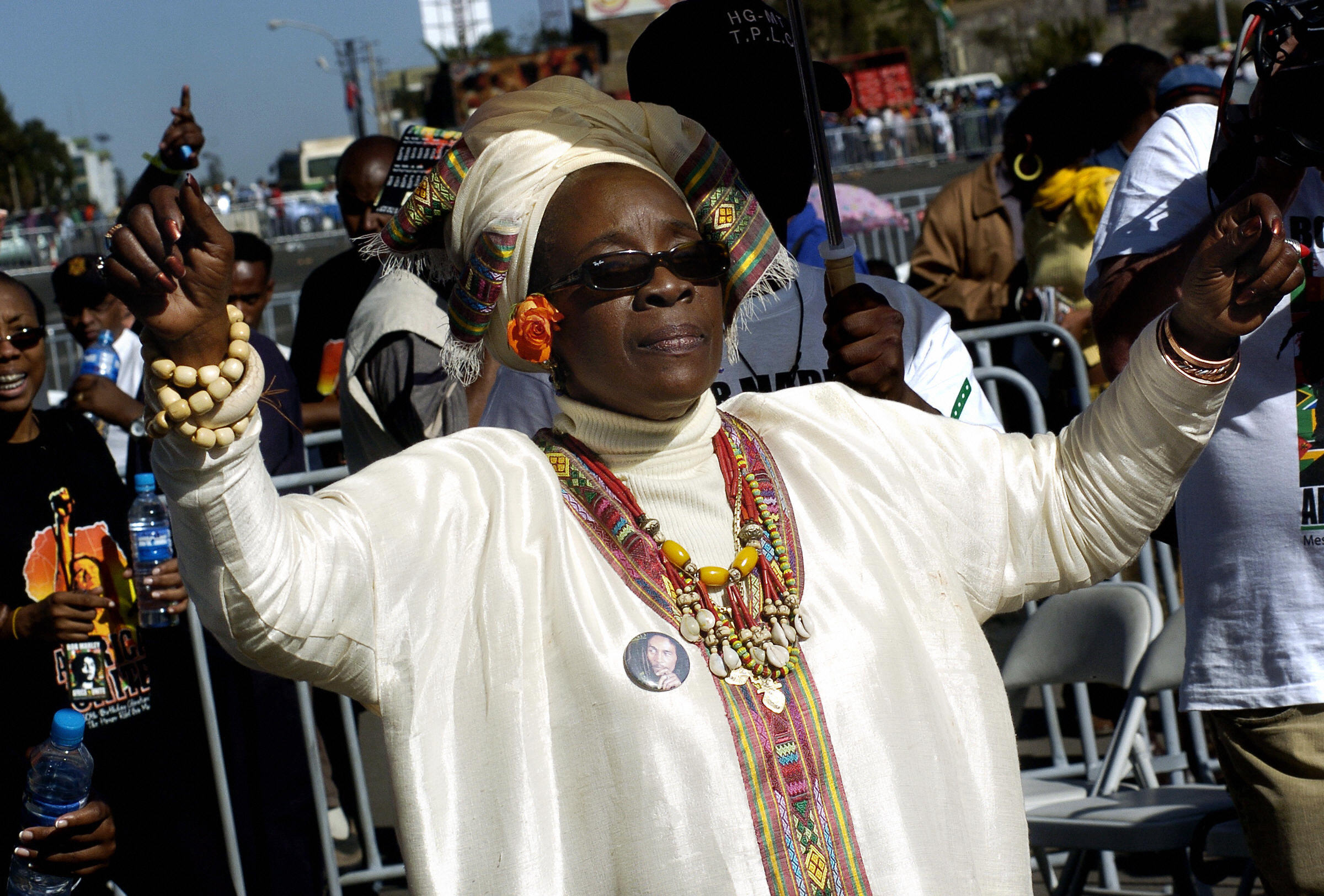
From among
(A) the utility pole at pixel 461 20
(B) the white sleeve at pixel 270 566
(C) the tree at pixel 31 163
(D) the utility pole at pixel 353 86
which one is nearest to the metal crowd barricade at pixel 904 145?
(D) the utility pole at pixel 353 86

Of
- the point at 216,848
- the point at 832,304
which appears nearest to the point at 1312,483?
the point at 832,304

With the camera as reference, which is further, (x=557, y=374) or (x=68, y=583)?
(x=68, y=583)

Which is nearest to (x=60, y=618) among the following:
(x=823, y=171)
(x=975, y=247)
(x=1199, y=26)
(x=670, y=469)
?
(x=670, y=469)

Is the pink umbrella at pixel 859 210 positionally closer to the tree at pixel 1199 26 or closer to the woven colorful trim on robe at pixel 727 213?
the woven colorful trim on robe at pixel 727 213

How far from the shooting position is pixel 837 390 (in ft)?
7.11

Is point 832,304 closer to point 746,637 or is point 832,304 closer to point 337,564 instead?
point 746,637

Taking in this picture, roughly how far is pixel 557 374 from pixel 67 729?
1342mm

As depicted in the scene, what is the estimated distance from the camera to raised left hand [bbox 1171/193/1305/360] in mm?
1845

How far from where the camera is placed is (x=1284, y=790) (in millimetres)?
2594

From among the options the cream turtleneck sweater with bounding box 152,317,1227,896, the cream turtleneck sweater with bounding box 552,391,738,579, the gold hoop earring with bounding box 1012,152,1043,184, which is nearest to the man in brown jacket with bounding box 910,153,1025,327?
the gold hoop earring with bounding box 1012,152,1043,184

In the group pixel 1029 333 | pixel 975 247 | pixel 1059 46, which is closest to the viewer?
pixel 1029 333

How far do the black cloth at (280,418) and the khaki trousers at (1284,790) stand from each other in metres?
2.98

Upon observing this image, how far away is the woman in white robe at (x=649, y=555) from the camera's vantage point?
67.9 inches

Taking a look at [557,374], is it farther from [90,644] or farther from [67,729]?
[90,644]
